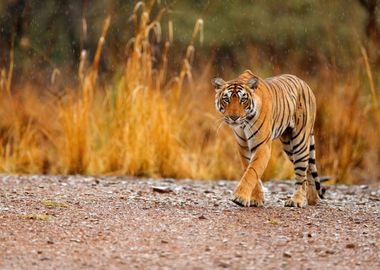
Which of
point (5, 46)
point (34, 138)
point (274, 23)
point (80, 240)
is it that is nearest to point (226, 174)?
point (34, 138)

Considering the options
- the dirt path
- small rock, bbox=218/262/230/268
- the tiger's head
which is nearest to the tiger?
the tiger's head

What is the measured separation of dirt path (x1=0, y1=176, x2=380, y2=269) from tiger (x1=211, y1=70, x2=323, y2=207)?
203mm

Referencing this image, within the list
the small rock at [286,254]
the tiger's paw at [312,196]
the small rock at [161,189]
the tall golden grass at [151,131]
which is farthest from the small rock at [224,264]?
the tall golden grass at [151,131]

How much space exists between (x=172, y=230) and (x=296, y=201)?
190 cm

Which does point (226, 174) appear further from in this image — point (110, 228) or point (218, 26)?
point (218, 26)

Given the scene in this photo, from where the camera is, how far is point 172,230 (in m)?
7.37

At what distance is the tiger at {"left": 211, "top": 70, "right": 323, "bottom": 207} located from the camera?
831 centimetres

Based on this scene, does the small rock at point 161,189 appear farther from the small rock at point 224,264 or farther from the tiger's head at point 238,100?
the small rock at point 224,264

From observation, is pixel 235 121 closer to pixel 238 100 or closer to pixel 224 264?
pixel 238 100

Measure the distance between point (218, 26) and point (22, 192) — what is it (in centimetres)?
1198

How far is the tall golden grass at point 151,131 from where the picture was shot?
11.6 m

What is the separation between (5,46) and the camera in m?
18.3

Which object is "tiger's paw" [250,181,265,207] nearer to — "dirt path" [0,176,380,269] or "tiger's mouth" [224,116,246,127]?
"dirt path" [0,176,380,269]

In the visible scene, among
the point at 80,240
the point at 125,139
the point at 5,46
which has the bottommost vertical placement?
the point at 80,240
